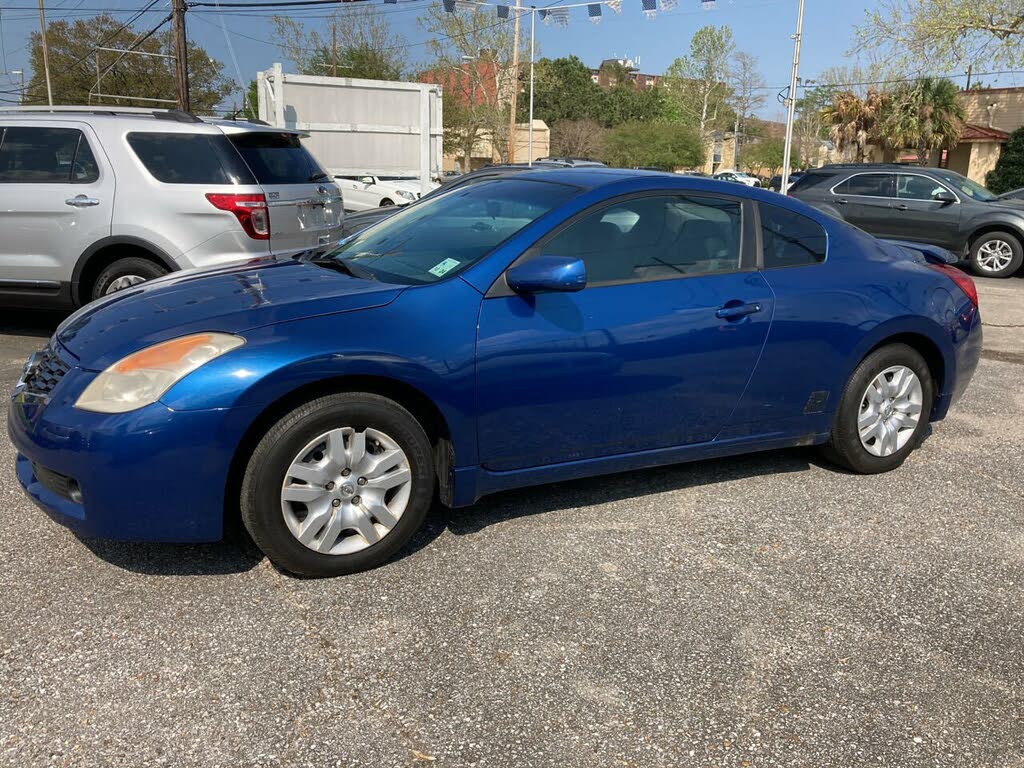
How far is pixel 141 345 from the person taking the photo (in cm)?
306

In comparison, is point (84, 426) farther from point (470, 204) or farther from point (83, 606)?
point (470, 204)

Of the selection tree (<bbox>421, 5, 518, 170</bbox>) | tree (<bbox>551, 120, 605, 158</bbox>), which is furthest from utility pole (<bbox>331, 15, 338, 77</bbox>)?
tree (<bbox>551, 120, 605, 158</bbox>)

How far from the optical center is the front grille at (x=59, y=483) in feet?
9.82

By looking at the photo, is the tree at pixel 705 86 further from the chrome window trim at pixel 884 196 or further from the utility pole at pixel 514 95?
the chrome window trim at pixel 884 196

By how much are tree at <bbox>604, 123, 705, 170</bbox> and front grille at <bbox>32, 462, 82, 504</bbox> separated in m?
53.8

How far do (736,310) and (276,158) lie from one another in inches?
179

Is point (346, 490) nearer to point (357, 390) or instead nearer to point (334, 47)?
point (357, 390)

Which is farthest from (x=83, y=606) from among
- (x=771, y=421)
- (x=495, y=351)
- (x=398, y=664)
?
(x=771, y=421)

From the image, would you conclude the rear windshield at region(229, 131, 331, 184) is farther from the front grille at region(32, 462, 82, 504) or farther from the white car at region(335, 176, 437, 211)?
the white car at region(335, 176, 437, 211)

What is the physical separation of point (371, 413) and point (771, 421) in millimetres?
2002

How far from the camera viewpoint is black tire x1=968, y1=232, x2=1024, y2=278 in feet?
41.4

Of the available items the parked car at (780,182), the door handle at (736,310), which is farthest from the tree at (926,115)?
the door handle at (736,310)

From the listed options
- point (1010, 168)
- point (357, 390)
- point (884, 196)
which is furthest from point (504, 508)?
point (1010, 168)

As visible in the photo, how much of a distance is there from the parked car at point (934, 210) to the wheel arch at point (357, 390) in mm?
10821
